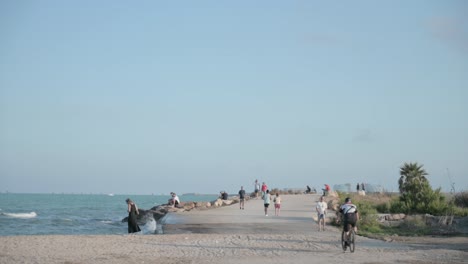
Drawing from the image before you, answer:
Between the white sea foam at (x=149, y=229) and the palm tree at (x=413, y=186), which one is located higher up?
the palm tree at (x=413, y=186)

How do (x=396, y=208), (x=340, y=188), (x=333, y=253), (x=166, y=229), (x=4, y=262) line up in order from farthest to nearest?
(x=340, y=188), (x=396, y=208), (x=166, y=229), (x=333, y=253), (x=4, y=262)

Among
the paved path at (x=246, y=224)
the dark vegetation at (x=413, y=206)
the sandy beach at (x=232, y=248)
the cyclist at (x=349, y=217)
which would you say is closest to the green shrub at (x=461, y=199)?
the dark vegetation at (x=413, y=206)

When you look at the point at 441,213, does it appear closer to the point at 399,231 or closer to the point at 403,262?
the point at 399,231

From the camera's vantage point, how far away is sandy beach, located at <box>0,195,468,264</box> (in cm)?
1622

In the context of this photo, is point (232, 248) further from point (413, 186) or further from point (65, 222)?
point (65, 222)

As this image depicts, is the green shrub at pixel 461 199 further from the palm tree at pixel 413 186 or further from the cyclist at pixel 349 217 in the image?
the cyclist at pixel 349 217

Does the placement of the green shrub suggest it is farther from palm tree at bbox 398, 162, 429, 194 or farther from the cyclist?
the cyclist

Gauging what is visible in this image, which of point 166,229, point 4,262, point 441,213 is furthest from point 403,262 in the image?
point 441,213

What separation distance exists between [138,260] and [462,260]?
8.81 m

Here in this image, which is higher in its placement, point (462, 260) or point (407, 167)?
point (407, 167)

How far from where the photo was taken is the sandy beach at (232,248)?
1622 centimetres

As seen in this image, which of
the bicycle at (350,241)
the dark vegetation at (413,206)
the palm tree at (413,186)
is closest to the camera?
the bicycle at (350,241)

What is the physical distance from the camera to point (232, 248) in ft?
61.2

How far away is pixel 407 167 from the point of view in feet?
118
